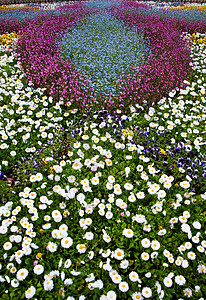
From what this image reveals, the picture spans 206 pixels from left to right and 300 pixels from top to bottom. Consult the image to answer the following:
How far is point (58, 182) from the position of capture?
3375 millimetres

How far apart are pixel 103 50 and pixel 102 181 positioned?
583 centimetres

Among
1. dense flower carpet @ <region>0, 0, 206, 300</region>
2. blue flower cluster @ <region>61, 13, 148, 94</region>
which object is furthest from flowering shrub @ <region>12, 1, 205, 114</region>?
blue flower cluster @ <region>61, 13, 148, 94</region>

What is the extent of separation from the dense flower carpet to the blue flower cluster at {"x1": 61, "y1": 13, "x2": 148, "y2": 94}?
0.22ft

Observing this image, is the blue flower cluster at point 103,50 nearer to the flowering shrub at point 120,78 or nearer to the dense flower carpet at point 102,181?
the dense flower carpet at point 102,181

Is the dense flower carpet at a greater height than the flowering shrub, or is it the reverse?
the flowering shrub

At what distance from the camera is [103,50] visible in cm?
765

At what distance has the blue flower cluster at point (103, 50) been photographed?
6383mm

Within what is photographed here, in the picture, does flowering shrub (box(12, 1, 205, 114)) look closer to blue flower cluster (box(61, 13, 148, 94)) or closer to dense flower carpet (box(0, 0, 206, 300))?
dense flower carpet (box(0, 0, 206, 300))

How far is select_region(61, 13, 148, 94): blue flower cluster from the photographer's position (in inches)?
251

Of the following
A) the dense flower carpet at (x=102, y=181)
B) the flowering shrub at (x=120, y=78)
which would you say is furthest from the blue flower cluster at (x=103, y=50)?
the flowering shrub at (x=120, y=78)

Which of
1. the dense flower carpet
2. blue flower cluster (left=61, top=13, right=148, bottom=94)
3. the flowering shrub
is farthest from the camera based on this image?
blue flower cluster (left=61, top=13, right=148, bottom=94)

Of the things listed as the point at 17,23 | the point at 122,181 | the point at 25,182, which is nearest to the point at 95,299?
the point at 122,181

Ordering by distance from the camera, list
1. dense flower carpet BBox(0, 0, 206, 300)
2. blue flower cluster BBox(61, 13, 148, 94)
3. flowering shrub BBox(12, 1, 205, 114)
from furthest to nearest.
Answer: blue flower cluster BBox(61, 13, 148, 94), flowering shrub BBox(12, 1, 205, 114), dense flower carpet BBox(0, 0, 206, 300)

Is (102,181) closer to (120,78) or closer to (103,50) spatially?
(120,78)
